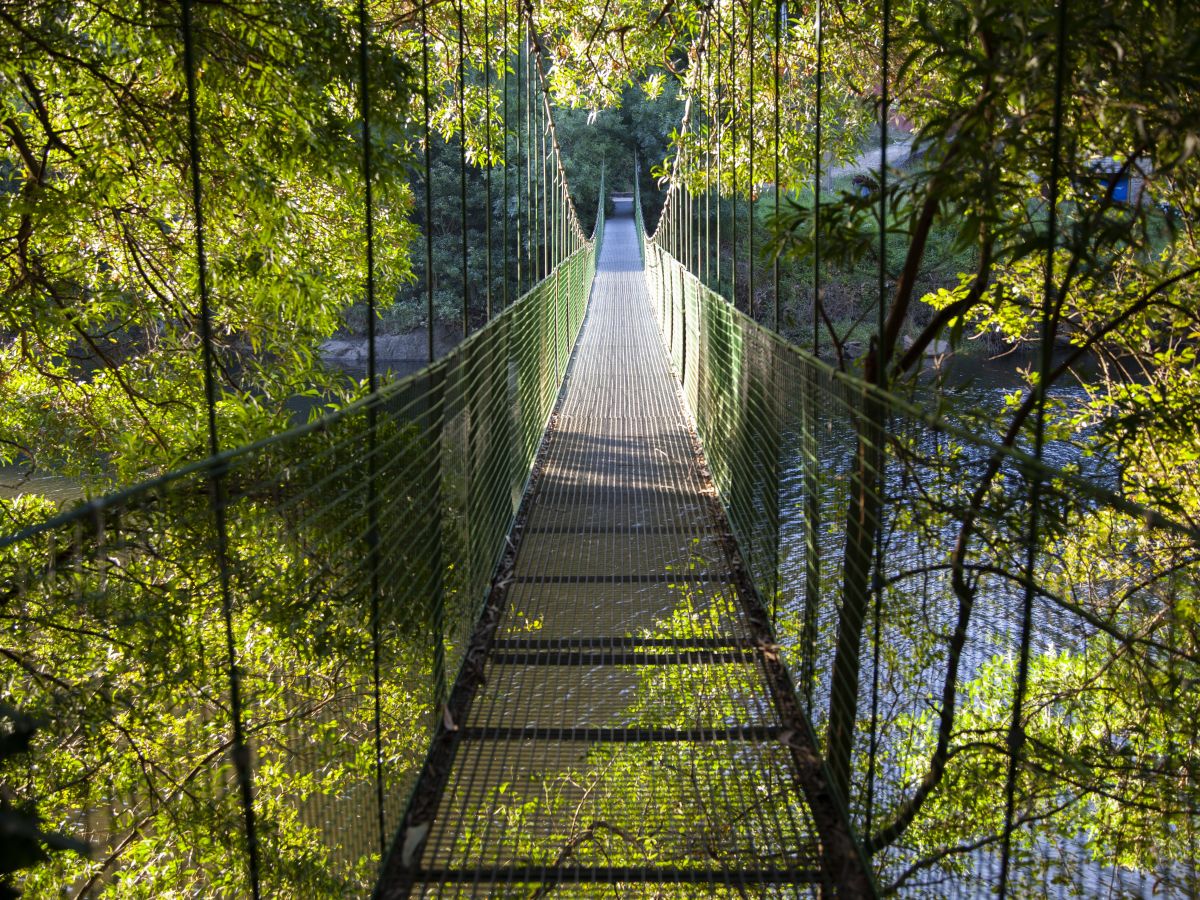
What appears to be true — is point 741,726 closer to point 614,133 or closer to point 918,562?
point 918,562

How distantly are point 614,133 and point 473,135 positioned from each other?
80.8 feet

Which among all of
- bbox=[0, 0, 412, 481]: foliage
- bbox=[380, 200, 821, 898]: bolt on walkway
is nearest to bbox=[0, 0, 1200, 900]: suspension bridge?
bbox=[380, 200, 821, 898]: bolt on walkway

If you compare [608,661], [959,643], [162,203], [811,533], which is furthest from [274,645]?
[162,203]

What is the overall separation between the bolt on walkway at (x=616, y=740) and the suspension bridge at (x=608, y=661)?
10 mm

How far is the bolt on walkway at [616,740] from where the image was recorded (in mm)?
1911

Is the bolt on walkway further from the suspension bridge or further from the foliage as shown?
the foliage

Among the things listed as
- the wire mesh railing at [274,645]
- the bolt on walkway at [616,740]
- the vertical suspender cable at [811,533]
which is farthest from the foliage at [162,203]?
the vertical suspender cable at [811,533]

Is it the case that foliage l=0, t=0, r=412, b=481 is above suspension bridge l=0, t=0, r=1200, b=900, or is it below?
above

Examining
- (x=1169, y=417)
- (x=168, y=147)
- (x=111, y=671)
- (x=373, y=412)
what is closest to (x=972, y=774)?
(x=1169, y=417)

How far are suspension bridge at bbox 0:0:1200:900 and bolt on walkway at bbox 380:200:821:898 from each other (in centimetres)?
1

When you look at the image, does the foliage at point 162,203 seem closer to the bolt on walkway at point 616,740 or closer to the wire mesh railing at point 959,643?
the bolt on walkway at point 616,740

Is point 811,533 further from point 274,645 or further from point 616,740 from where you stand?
point 274,645

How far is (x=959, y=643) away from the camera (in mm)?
1573

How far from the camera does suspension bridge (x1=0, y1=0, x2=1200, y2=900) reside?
1.76 m
